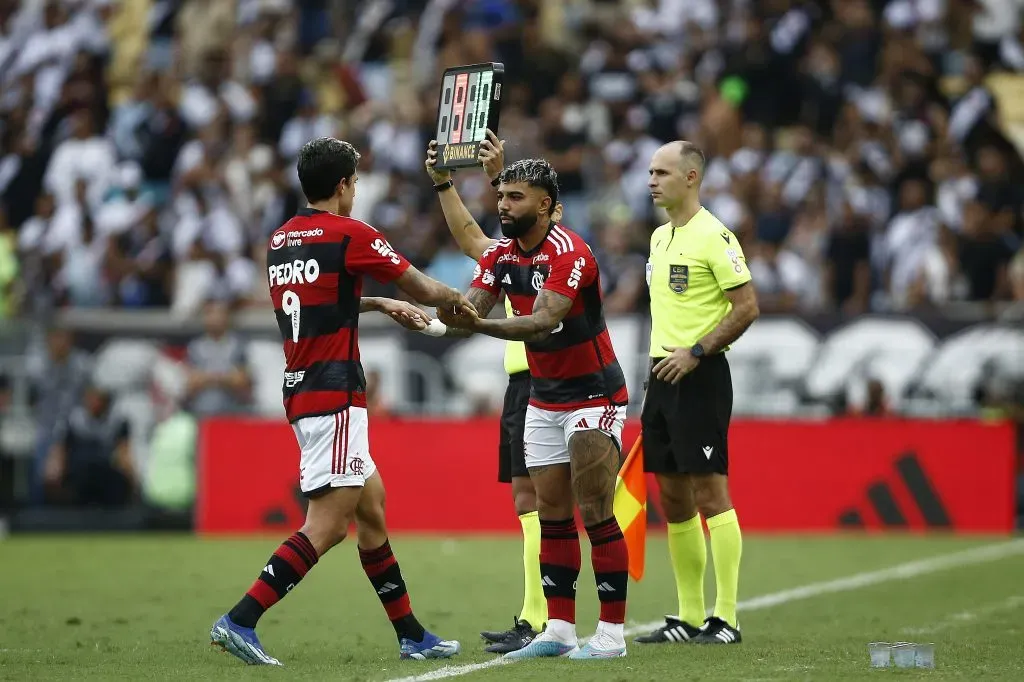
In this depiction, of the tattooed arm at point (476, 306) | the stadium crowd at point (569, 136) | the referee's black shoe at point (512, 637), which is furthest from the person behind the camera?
the stadium crowd at point (569, 136)

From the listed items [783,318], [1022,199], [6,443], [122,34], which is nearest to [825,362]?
[783,318]

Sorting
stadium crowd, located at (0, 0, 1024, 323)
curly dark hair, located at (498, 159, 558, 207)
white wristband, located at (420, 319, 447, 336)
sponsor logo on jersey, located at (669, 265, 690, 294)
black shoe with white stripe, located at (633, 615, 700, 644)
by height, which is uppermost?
stadium crowd, located at (0, 0, 1024, 323)

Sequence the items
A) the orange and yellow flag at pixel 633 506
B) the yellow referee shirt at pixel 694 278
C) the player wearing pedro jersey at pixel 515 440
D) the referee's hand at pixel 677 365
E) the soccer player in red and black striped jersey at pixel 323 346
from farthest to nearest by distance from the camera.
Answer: the orange and yellow flag at pixel 633 506
the yellow referee shirt at pixel 694 278
the referee's hand at pixel 677 365
the player wearing pedro jersey at pixel 515 440
the soccer player in red and black striped jersey at pixel 323 346

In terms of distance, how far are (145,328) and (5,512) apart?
2626mm

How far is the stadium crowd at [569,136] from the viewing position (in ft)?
63.5

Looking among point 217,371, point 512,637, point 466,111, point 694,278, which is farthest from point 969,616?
point 217,371

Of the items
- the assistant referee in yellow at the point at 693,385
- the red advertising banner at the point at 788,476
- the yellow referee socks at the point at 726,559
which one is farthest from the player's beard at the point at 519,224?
the red advertising banner at the point at 788,476

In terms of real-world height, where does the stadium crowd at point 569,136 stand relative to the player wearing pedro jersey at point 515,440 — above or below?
above

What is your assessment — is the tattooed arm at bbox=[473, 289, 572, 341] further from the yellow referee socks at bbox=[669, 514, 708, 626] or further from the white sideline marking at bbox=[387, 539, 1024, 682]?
the yellow referee socks at bbox=[669, 514, 708, 626]

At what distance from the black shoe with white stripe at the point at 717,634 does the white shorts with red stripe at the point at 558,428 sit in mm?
1375

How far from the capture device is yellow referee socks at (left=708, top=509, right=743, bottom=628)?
9344 millimetres

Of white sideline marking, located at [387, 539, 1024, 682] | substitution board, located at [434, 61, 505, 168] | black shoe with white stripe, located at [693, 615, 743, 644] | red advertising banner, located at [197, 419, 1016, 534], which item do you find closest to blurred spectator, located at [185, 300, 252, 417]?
red advertising banner, located at [197, 419, 1016, 534]

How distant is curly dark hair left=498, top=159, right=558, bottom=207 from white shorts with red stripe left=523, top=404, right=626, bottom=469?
1.12 m

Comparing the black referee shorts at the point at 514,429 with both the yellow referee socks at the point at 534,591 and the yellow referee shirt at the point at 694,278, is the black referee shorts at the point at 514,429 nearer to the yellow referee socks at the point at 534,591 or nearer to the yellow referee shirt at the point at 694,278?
the yellow referee socks at the point at 534,591
